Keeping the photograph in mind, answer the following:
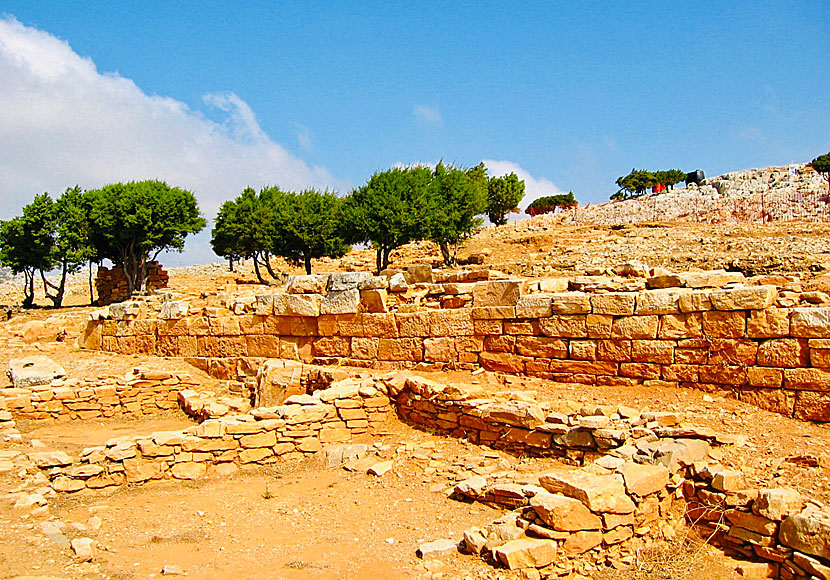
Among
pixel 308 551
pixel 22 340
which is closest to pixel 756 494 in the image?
pixel 308 551

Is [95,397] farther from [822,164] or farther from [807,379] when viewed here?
[822,164]

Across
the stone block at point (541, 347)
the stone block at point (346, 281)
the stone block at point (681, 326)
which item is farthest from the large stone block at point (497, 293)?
the stone block at point (346, 281)

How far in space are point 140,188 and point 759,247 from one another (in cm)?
2788

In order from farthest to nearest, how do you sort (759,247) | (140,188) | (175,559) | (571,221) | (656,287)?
1. (571,221)
2. (140,188)
3. (759,247)
4. (656,287)
5. (175,559)

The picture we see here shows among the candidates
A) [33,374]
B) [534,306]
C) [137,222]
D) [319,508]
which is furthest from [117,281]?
[319,508]

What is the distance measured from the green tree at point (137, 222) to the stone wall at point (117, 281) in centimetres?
48

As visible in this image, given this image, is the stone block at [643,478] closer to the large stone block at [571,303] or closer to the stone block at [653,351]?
the stone block at [653,351]

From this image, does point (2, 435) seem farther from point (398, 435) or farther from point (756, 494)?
point (756, 494)

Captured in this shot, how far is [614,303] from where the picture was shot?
9492mm

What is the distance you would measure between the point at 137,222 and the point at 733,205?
36407mm

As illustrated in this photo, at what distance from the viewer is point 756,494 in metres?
5.84

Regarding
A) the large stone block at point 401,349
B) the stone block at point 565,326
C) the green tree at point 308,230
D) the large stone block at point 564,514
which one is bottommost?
the large stone block at point 564,514

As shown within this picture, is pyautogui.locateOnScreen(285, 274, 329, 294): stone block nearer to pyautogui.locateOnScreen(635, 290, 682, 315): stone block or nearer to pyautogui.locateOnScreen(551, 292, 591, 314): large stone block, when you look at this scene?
pyautogui.locateOnScreen(551, 292, 591, 314): large stone block

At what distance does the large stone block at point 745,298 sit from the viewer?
847cm
